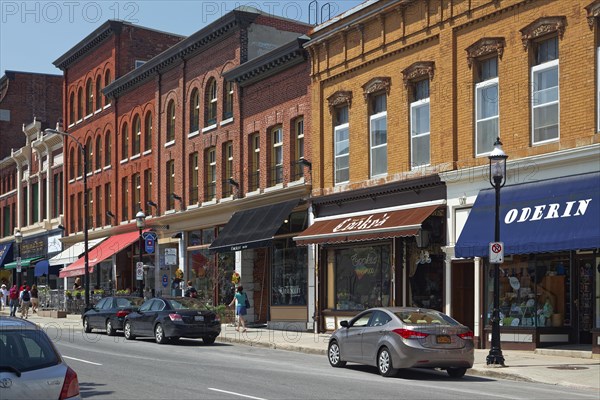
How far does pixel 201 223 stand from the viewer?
40.4 m

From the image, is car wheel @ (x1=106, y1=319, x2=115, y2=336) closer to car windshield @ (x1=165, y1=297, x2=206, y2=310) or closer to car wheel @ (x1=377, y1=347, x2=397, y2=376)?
car windshield @ (x1=165, y1=297, x2=206, y2=310)

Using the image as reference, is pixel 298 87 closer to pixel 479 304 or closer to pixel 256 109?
pixel 256 109

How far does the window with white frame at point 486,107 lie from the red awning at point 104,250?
77.8 feet

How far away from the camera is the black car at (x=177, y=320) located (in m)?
27.7

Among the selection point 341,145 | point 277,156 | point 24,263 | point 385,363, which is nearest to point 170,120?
point 277,156

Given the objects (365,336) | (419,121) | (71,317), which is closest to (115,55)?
(71,317)

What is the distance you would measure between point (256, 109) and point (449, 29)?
1160cm

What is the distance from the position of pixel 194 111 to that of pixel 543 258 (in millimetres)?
21834

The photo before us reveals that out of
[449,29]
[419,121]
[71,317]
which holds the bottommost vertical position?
[71,317]

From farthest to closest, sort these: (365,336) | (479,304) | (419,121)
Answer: (419,121) → (479,304) → (365,336)

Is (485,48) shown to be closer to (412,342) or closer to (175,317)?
(412,342)

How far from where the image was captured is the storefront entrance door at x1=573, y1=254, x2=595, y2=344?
74.3ft

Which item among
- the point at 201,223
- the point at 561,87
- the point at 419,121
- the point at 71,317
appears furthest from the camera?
the point at 71,317

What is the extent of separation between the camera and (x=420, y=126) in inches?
1101
